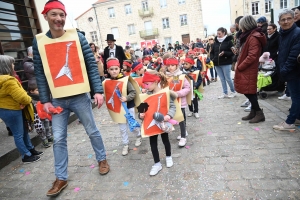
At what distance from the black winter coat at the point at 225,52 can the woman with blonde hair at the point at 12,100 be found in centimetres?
509

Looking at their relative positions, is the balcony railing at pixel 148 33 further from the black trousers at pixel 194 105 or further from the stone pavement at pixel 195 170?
the stone pavement at pixel 195 170

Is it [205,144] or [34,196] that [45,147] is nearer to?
[34,196]

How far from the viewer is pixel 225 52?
6004 millimetres

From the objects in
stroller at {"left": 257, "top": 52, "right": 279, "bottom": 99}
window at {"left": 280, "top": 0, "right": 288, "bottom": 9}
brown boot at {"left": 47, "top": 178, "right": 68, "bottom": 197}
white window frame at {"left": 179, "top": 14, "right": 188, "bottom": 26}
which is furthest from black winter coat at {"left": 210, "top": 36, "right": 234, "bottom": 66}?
window at {"left": 280, "top": 0, "right": 288, "bottom": 9}

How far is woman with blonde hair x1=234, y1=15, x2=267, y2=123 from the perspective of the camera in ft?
12.7

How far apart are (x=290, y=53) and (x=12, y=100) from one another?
15.4ft

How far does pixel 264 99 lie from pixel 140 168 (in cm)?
451

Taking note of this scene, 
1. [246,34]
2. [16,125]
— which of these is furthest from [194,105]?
[16,125]

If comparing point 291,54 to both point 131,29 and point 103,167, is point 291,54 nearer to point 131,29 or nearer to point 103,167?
point 103,167

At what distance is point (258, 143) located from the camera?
3365mm

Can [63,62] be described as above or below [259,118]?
above

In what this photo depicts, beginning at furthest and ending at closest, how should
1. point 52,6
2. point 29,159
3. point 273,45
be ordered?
point 273,45 < point 29,159 < point 52,6

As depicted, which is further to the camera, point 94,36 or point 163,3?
point 94,36

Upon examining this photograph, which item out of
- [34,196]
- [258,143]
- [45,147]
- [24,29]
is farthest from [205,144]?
[24,29]
